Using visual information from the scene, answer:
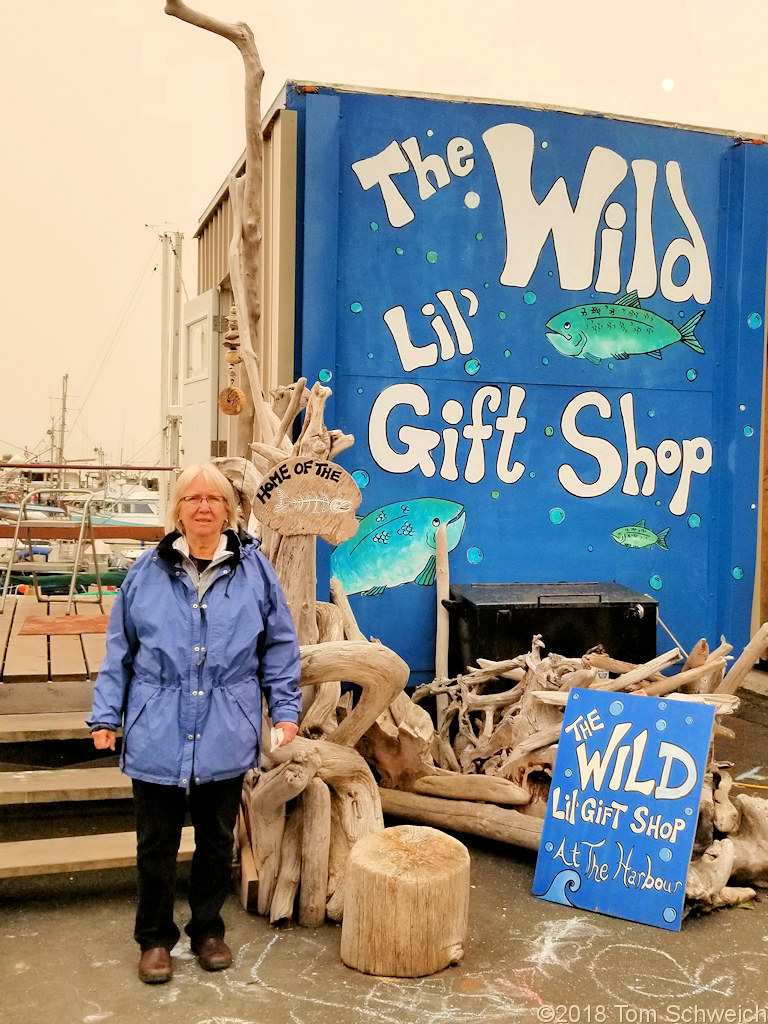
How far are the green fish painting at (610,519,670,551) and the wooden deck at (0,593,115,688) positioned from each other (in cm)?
358

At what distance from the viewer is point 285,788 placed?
151 inches

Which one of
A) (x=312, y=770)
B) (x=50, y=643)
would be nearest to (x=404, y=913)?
(x=312, y=770)

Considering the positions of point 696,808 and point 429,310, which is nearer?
point 696,808

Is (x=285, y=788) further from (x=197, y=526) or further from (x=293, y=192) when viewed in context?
(x=293, y=192)

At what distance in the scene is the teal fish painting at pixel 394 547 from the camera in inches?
253

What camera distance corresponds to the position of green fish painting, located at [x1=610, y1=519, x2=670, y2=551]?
6938 millimetres

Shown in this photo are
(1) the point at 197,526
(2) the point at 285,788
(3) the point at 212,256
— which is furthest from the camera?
(3) the point at 212,256

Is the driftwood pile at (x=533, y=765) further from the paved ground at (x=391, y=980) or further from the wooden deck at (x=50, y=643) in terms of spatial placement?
the wooden deck at (x=50, y=643)

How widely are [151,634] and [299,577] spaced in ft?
4.15

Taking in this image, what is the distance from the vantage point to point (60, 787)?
4.25m

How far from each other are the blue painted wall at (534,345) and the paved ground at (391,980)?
2717 millimetres

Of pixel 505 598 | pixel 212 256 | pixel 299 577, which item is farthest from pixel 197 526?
pixel 212 256

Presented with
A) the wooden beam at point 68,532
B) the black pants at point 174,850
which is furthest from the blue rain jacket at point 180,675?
the wooden beam at point 68,532

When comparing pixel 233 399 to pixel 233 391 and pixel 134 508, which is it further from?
pixel 134 508
